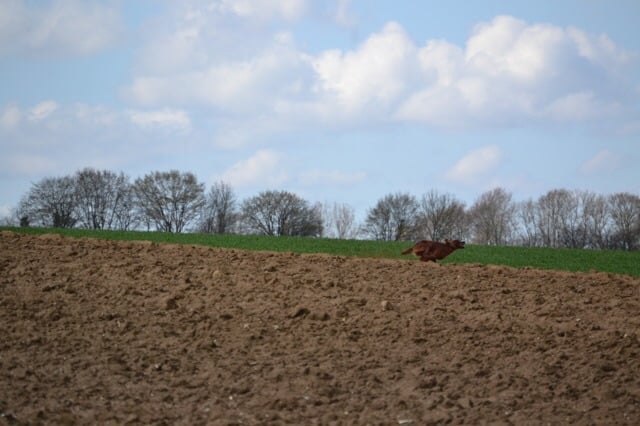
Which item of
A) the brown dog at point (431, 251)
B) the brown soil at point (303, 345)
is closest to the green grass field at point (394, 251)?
the brown dog at point (431, 251)

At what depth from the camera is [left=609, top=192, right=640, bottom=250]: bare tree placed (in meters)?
55.0

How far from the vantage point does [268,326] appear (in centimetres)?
868

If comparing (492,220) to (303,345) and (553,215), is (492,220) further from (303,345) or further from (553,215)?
(303,345)

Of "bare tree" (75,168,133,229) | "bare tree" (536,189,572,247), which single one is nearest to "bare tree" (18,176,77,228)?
"bare tree" (75,168,133,229)

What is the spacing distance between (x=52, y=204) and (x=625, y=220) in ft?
136

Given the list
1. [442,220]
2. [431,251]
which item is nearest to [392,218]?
[442,220]

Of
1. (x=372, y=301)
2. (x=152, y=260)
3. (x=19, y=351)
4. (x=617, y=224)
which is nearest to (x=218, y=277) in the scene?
(x=152, y=260)

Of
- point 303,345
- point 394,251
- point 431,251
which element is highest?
point 394,251

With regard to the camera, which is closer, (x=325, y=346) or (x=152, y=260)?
(x=325, y=346)

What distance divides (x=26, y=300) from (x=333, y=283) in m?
4.03

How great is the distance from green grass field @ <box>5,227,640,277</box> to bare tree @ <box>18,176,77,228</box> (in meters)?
24.1

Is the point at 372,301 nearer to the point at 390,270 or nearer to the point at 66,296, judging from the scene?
the point at 390,270

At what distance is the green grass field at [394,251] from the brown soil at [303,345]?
31.2 ft

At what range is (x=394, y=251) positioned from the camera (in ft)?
76.8
